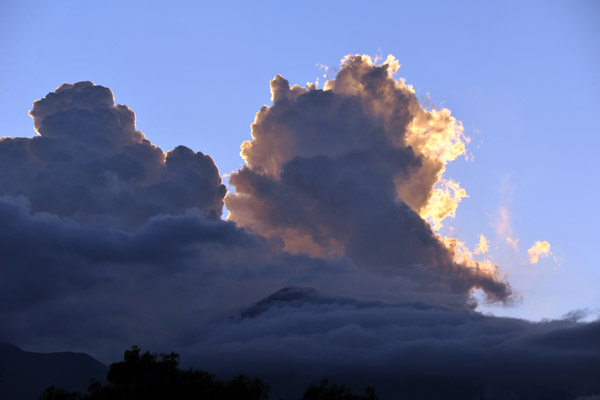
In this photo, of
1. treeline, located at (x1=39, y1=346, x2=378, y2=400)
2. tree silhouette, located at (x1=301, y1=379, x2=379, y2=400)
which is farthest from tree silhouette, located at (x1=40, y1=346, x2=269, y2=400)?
tree silhouette, located at (x1=301, y1=379, x2=379, y2=400)

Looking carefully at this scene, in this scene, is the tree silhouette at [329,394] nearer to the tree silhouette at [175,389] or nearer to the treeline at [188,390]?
the treeline at [188,390]

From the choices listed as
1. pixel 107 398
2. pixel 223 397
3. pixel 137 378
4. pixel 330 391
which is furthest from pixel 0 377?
pixel 330 391

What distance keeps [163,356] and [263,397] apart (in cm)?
2677

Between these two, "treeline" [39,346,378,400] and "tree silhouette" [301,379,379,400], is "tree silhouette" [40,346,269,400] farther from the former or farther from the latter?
"tree silhouette" [301,379,379,400]

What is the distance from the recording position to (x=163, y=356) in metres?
132

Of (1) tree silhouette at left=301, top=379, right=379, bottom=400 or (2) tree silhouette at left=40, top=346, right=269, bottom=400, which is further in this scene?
(1) tree silhouette at left=301, top=379, right=379, bottom=400

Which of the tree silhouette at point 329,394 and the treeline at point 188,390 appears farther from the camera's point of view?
the tree silhouette at point 329,394

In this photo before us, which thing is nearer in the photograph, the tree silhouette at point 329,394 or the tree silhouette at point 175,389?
the tree silhouette at point 175,389

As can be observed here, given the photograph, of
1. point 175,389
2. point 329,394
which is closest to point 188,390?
point 175,389

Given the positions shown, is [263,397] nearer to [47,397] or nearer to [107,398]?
[107,398]

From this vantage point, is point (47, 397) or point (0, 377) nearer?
point (47, 397)

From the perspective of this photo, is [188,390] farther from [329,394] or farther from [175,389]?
[329,394]

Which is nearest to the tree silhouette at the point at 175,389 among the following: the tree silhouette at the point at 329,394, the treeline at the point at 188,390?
the treeline at the point at 188,390

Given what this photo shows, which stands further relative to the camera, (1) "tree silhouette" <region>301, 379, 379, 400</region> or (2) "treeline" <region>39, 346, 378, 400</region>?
(1) "tree silhouette" <region>301, 379, 379, 400</region>
